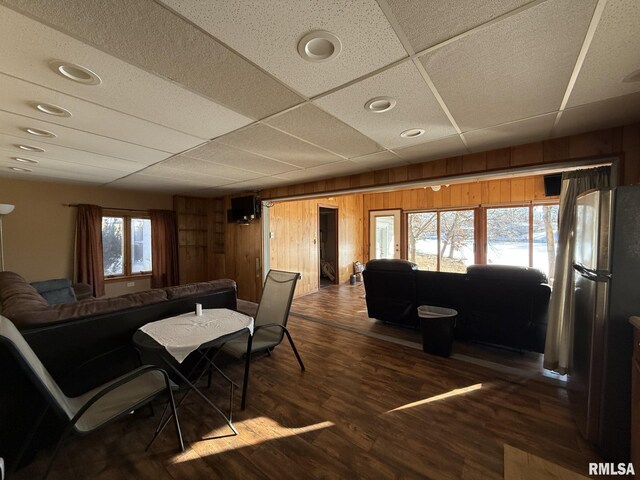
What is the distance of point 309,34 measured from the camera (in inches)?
43.4

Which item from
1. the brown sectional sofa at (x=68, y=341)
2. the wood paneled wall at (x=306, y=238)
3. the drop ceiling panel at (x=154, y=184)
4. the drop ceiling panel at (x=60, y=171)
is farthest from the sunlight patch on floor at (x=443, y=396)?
the drop ceiling panel at (x=60, y=171)

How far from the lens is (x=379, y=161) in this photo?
10.2 feet

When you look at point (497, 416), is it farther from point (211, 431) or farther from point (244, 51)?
point (244, 51)

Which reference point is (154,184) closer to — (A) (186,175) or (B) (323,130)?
(A) (186,175)

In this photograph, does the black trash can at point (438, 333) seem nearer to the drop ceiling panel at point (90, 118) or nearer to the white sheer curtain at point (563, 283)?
the white sheer curtain at point (563, 283)

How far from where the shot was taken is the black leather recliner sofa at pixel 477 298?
8.84 ft

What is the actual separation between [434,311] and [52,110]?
410 cm

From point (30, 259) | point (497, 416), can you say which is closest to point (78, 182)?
point (30, 259)

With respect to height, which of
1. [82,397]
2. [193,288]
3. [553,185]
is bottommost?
[82,397]

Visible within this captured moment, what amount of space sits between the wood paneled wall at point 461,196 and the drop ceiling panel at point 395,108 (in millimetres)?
4537

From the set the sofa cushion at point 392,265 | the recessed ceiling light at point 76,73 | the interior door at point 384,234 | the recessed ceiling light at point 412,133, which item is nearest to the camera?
the recessed ceiling light at point 76,73

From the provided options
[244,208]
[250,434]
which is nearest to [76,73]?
[250,434]

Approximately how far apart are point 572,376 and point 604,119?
205 centimetres

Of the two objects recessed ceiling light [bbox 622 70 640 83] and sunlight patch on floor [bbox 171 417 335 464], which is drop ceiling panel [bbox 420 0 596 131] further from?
sunlight patch on floor [bbox 171 417 335 464]
